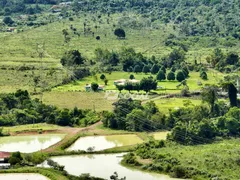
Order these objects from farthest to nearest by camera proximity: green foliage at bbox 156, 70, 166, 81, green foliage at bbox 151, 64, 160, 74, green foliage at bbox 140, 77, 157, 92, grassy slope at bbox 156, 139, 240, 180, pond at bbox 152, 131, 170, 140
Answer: green foliage at bbox 151, 64, 160, 74
green foliage at bbox 156, 70, 166, 81
green foliage at bbox 140, 77, 157, 92
pond at bbox 152, 131, 170, 140
grassy slope at bbox 156, 139, 240, 180

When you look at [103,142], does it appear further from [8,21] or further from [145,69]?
[8,21]

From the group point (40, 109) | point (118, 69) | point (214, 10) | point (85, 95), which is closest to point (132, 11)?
point (214, 10)

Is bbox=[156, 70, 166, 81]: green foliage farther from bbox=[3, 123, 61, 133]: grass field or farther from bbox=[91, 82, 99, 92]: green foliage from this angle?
bbox=[3, 123, 61, 133]: grass field

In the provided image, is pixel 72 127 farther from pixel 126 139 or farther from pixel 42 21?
pixel 42 21

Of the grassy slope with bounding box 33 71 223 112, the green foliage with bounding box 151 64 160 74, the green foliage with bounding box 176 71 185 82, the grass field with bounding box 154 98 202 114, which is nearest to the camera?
the grass field with bounding box 154 98 202 114

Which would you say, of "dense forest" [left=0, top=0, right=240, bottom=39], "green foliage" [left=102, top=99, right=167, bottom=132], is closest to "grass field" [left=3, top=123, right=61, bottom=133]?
"green foliage" [left=102, top=99, right=167, bottom=132]

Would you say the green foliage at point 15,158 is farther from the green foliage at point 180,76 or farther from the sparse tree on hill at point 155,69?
the sparse tree on hill at point 155,69

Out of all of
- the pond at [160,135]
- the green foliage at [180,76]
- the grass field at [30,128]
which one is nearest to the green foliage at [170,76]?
the green foliage at [180,76]
